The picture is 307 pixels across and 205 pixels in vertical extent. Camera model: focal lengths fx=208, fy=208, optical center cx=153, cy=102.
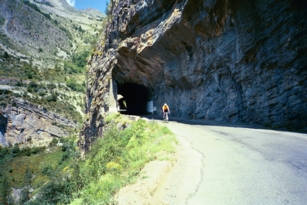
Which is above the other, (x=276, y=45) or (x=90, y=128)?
(x=276, y=45)

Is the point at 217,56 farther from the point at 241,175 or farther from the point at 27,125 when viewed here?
the point at 27,125

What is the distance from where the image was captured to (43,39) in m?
117

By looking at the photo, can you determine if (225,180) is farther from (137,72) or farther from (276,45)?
(137,72)

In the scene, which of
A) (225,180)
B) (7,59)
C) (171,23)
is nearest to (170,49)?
(171,23)

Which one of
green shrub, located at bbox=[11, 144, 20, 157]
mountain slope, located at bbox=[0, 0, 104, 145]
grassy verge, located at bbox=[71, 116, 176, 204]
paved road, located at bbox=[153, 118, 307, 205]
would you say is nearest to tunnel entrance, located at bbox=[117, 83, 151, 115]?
mountain slope, located at bbox=[0, 0, 104, 145]

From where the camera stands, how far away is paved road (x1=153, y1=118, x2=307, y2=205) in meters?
3.94

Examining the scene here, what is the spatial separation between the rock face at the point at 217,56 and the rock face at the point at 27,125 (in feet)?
149

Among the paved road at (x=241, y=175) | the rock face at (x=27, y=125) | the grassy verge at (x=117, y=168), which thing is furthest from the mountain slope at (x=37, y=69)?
the paved road at (x=241, y=175)

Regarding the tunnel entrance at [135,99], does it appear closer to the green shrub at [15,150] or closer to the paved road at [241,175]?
the paved road at [241,175]

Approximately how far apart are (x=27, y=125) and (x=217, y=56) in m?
65.5

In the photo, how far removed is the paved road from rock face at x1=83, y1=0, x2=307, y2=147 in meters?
5.56

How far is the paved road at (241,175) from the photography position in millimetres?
3939

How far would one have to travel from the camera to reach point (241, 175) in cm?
491

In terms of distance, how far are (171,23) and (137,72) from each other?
10.6 m
